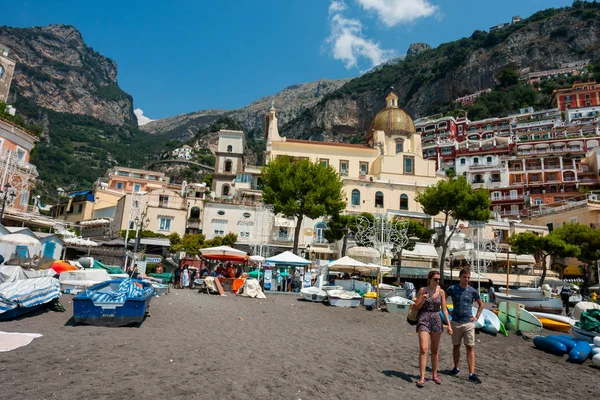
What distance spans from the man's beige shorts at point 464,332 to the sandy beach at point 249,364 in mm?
630

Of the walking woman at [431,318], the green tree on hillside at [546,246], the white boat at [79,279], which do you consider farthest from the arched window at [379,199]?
the walking woman at [431,318]

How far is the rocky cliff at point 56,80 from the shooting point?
5797 inches

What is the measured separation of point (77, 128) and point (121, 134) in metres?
18.0

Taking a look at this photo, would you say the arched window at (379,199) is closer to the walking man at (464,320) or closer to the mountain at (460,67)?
the walking man at (464,320)

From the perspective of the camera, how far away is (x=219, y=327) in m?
9.98

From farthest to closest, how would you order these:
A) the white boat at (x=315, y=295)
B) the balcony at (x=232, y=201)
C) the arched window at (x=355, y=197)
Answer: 1. the arched window at (x=355, y=197)
2. the balcony at (x=232, y=201)
3. the white boat at (x=315, y=295)

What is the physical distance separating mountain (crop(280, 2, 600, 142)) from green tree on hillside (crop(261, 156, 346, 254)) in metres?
89.5

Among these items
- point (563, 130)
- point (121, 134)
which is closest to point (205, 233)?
point (563, 130)

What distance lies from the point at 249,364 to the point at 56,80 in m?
187

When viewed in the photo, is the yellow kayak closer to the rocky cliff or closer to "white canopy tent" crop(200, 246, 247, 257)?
"white canopy tent" crop(200, 246, 247, 257)

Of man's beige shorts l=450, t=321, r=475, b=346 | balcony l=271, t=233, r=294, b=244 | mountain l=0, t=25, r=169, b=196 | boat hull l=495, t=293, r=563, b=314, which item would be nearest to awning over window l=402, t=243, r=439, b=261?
balcony l=271, t=233, r=294, b=244

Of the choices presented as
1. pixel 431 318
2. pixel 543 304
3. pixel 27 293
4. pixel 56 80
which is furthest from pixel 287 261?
pixel 56 80

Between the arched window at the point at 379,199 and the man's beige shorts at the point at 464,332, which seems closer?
the man's beige shorts at the point at 464,332

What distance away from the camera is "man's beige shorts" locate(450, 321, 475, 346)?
20.6 feet
